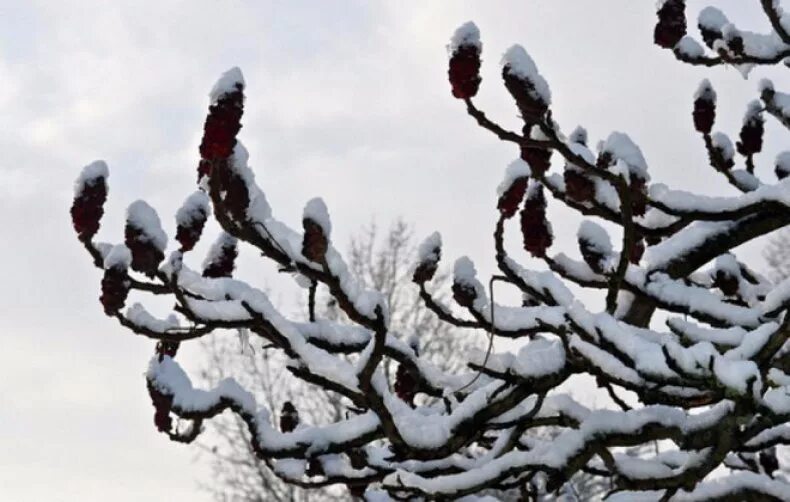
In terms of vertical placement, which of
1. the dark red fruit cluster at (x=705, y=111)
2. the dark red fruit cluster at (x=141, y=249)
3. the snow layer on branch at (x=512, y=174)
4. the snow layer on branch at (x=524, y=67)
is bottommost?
the dark red fruit cluster at (x=141, y=249)

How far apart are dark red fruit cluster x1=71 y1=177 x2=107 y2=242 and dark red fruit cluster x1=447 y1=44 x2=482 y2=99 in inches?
40.1

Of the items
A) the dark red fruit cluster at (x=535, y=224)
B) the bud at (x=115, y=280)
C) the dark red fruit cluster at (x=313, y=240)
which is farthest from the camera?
the dark red fruit cluster at (x=535, y=224)

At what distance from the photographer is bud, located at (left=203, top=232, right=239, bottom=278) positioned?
3453mm

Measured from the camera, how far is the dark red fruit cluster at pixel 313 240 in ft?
9.38

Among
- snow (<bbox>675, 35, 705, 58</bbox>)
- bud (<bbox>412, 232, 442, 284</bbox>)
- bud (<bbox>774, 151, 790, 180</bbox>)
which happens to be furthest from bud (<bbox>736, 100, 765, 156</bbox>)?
bud (<bbox>412, 232, 442, 284</bbox>)

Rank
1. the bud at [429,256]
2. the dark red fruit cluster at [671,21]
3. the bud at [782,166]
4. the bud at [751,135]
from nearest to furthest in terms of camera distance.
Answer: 1. the bud at [429,256]
2. the dark red fruit cluster at [671,21]
3. the bud at [751,135]
4. the bud at [782,166]

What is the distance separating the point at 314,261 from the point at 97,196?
0.63 m

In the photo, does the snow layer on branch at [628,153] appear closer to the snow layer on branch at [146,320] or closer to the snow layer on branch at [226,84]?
the snow layer on branch at [226,84]

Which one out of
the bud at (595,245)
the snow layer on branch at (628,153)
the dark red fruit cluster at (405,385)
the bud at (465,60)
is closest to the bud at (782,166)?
the bud at (595,245)

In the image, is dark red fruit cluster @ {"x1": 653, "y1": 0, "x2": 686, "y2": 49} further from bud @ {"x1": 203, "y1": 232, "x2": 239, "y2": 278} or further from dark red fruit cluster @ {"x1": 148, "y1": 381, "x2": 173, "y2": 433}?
dark red fruit cluster @ {"x1": 148, "y1": 381, "x2": 173, "y2": 433}

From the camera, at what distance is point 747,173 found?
461cm

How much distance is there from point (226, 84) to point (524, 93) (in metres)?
0.84

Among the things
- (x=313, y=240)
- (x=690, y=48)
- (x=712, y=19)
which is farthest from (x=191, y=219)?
(x=712, y=19)

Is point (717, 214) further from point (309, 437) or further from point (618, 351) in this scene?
point (309, 437)
